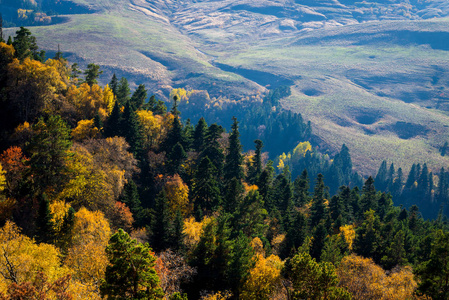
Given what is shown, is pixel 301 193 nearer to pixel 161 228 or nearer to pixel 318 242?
pixel 318 242

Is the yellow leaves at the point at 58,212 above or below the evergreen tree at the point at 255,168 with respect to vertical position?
above

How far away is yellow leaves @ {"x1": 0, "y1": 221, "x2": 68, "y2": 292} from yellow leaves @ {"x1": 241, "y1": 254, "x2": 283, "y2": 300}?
21.4 meters

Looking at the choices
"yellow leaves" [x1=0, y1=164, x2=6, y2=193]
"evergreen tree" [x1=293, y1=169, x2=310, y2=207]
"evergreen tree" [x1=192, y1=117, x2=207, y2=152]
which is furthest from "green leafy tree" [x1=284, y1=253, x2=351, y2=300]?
"evergreen tree" [x1=293, y1=169, x2=310, y2=207]

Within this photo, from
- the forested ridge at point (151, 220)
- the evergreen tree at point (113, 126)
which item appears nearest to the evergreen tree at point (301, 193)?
the forested ridge at point (151, 220)

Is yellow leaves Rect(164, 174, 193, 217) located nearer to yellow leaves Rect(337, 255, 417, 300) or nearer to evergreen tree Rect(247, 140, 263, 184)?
evergreen tree Rect(247, 140, 263, 184)

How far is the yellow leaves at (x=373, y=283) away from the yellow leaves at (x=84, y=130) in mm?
52607

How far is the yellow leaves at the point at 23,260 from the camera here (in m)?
34.2

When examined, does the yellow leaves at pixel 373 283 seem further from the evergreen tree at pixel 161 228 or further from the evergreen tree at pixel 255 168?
the evergreen tree at pixel 255 168

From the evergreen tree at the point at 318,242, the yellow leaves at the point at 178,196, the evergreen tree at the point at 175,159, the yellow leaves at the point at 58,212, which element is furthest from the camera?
the evergreen tree at the point at 175,159

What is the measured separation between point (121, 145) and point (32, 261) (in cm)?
3915

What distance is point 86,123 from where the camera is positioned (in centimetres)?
7431

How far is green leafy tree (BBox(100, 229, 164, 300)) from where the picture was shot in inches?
1087

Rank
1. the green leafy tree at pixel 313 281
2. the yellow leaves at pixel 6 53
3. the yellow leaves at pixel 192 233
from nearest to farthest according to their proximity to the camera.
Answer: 1. the green leafy tree at pixel 313 281
2. the yellow leaves at pixel 192 233
3. the yellow leaves at pixel 6 53

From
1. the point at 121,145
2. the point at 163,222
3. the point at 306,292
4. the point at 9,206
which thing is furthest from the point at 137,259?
the point at 121,145
